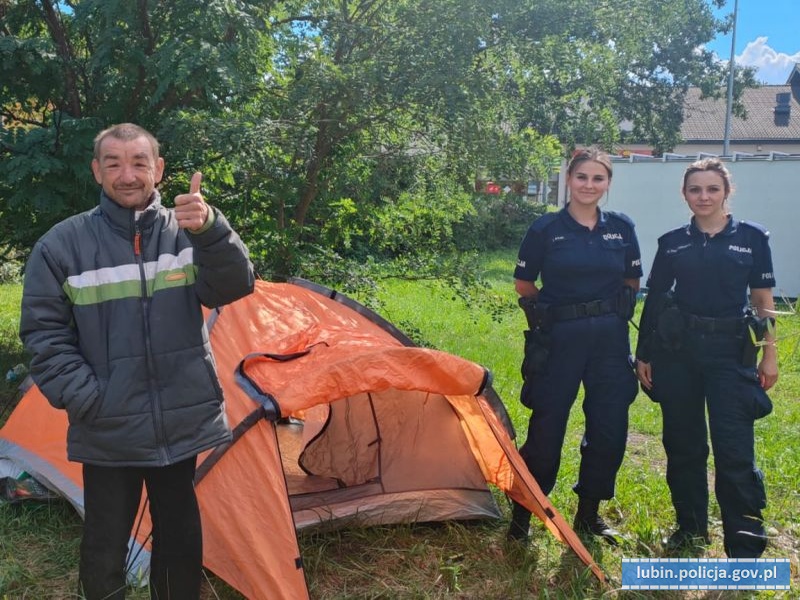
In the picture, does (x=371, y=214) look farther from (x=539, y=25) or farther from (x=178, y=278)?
(x=178, y=278)

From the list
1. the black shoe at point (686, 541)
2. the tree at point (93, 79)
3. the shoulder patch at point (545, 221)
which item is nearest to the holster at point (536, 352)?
the shoulder patch at point (545, 221)

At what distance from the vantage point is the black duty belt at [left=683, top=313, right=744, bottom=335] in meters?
3.23

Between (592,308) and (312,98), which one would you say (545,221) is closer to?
(592,308)

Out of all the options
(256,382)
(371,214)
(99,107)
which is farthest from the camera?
(371,214)

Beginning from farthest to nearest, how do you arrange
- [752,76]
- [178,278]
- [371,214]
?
[752,76], [371,214], [178,278]

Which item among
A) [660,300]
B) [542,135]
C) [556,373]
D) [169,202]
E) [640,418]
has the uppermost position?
[542,135]

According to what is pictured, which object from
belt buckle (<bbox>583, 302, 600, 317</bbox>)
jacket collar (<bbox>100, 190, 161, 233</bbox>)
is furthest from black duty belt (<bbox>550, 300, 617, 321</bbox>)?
jacket collar (<bbox>100, 190, 161, 233</bbox>)

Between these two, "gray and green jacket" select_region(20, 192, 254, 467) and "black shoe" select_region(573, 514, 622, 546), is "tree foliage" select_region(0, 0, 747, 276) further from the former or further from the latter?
"black shoe" select_region(573, 514, 622, 546)

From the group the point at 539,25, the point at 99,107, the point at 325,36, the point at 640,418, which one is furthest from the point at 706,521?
the point at 99,107

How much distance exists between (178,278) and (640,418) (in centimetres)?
428

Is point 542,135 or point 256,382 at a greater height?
point 542,135

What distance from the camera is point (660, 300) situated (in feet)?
11.4

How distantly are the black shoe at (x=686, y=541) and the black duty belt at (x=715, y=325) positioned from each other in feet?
3.33

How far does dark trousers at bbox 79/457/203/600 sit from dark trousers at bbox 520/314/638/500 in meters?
1.68
